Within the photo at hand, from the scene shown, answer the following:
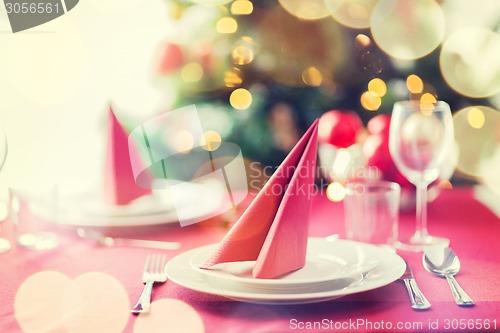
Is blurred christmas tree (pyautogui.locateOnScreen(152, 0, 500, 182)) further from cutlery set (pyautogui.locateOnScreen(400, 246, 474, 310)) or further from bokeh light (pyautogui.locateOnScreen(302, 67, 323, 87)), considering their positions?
cutlery set (pyautogui.locateOnScreen(400, 246, 474, 310))

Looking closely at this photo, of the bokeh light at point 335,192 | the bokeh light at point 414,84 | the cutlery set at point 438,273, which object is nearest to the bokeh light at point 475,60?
the bokeh light at point 414,84

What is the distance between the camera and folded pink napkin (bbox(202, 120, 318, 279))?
58cm

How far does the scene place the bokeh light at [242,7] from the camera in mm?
1183

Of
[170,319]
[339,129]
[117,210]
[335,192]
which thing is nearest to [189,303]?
[170,319]

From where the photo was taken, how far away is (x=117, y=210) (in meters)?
0.87

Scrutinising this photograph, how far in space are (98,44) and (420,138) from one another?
1.02 m

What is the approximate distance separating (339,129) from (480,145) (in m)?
0.48

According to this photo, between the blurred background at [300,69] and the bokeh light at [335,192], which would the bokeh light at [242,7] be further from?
the bokeh light at [335,192]

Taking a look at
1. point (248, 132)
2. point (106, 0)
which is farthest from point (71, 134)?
point (248, 132)

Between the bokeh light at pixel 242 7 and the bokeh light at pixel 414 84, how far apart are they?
1.13 feet

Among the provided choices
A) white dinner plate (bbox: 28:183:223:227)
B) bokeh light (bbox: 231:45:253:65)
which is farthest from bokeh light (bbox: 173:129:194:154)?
white dinner plate (bbox: 28:183:223:227)

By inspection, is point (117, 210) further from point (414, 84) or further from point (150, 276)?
point (414, 84)

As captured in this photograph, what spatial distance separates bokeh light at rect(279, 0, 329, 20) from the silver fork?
0.69m

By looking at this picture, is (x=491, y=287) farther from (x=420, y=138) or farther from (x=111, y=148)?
(x=111, y=148)
